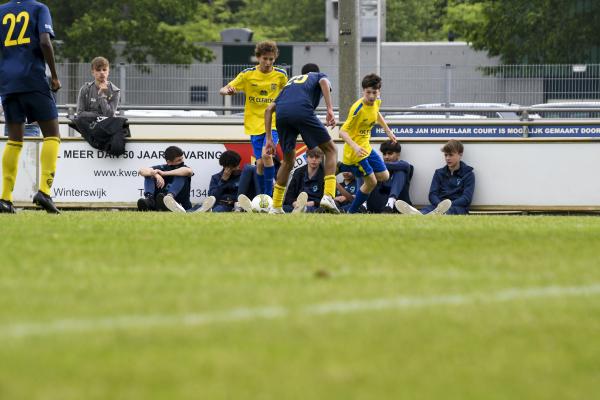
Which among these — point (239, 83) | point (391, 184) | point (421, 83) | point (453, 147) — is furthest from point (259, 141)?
point (421, 83)

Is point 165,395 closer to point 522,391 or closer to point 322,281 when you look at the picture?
point 522,391

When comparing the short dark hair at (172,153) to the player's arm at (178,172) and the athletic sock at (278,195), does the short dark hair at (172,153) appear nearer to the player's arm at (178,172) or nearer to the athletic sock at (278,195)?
the player's arm at (178,172)

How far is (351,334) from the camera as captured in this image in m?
5.61

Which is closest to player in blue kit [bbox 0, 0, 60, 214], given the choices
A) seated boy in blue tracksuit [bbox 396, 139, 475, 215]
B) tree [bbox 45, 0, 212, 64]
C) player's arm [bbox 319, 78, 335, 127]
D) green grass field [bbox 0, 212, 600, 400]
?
player's arm [bbox 319, 78, 335, 127]

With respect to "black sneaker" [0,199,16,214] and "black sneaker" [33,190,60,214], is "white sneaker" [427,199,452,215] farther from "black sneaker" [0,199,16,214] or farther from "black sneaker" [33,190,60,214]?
"black sneaker" [0,199,16,214]

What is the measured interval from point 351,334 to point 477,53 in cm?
4508

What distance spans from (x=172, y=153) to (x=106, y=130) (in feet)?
3.01

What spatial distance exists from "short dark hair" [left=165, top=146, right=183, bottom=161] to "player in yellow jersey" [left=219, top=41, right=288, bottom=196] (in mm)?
1277

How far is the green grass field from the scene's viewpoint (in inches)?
186

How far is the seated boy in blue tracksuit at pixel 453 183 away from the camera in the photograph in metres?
17.4

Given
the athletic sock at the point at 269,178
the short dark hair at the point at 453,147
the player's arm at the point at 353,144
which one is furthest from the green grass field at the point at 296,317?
the short dark hair at the point at 453,147

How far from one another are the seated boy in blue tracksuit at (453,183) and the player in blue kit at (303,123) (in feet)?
7.67

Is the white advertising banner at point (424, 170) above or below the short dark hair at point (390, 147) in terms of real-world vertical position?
below

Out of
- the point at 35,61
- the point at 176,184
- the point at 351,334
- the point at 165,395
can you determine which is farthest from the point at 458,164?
the point at 165,395
